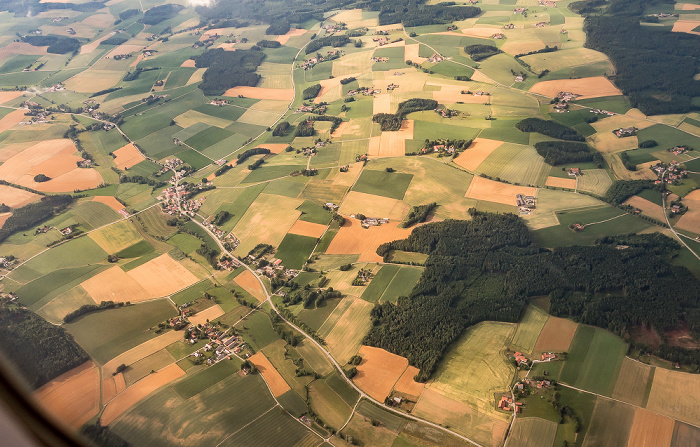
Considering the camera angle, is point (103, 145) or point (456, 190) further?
point (103, 145)

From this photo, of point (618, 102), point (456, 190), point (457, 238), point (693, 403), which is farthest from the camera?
point (618, 102)

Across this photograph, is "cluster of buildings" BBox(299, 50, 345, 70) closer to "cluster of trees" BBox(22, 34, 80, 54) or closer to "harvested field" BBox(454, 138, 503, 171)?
"harvested field" BBox(454, 138, 503, 171)

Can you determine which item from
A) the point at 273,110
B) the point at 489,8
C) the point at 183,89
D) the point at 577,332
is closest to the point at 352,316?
the point at 577,332

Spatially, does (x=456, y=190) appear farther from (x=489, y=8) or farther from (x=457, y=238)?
(x=489, y=8)

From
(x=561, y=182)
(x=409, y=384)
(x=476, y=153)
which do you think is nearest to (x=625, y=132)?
(x=561, y=182)

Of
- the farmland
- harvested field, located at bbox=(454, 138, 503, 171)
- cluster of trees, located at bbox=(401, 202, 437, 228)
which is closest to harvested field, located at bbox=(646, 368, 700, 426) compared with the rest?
the farmland

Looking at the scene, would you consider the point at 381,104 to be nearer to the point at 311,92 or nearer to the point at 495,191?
the point at 311,92

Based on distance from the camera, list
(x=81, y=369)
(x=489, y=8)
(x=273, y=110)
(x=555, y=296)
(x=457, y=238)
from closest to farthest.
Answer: (x=81, y=369)
(x=555, y=296)
(x=457, y=238)
(x=273, y=110)
(x=489, y=8)
